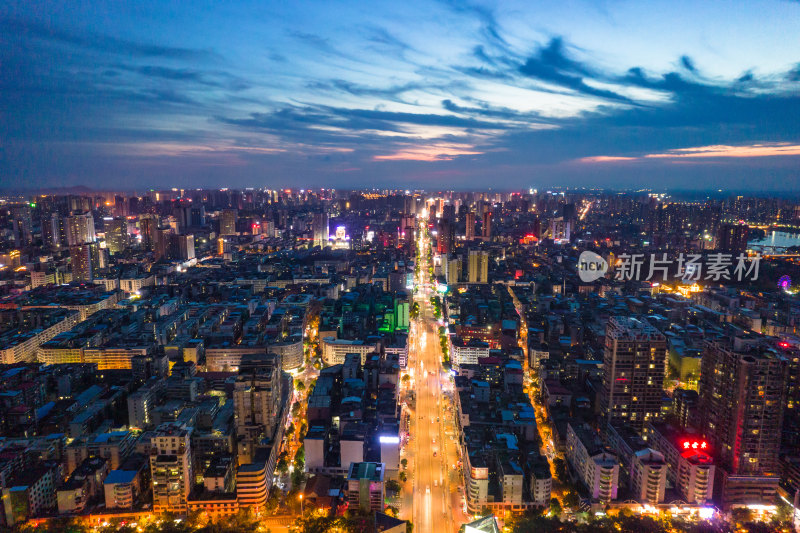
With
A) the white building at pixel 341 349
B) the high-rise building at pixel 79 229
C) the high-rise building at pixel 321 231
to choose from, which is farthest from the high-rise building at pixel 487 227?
the high-rise building at pixel 79 229

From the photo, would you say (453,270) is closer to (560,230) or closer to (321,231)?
(560,230)

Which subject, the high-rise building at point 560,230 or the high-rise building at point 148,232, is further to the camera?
the high-rise building at point 560,230

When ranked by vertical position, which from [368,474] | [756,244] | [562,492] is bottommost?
[562,492]

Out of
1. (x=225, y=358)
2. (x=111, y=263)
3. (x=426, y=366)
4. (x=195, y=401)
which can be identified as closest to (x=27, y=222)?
(x=111, y=263)

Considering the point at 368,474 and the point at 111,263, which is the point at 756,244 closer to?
the point at 368,474

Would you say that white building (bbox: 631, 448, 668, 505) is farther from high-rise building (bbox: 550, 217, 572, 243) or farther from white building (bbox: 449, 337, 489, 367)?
high-rise building (bbox: 550, 217, 572, 243)

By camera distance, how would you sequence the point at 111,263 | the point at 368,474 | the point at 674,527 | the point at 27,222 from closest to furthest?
the point at 674,527
the point at 368,474
the point at 111,263
the point at 27,222

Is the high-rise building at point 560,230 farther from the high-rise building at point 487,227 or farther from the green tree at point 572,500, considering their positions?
the green tree at point 572,500
